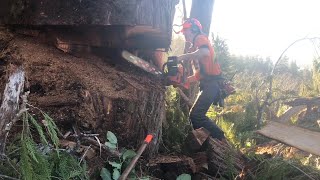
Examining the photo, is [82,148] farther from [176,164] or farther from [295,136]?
[295,136]

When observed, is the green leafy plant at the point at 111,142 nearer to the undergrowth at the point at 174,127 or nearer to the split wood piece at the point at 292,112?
the undergrowth at the point at 174,127

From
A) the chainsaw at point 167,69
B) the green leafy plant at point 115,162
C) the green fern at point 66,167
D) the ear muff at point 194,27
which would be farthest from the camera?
the ear muff at point 194,27

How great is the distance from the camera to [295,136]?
383 cm

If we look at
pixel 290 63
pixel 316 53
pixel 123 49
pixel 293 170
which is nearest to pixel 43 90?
pixel 123 49

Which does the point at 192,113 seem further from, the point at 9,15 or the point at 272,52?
the point at 272,52

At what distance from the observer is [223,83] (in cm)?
471

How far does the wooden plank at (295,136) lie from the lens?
142 inches

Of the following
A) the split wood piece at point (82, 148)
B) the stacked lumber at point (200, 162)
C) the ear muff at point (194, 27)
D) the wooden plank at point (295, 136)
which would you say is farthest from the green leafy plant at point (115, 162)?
the ear muff at point (194, 27)

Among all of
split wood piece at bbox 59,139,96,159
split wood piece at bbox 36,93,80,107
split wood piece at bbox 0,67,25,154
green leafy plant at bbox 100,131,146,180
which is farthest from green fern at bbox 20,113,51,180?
split wood piece at bbox 36,93,80,107

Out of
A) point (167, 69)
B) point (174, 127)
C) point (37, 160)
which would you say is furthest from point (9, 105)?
point (167, 69)

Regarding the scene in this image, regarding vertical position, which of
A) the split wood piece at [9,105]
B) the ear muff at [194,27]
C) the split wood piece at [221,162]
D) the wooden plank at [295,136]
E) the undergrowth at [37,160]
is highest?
the ear muff at [194,27]

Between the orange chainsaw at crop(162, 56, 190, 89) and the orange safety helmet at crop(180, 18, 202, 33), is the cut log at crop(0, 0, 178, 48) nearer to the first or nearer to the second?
the orange chainsaw at crop(162, 56, 190, 89)

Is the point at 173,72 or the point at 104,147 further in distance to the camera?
the point at 173,72

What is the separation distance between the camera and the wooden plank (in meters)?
3.60
